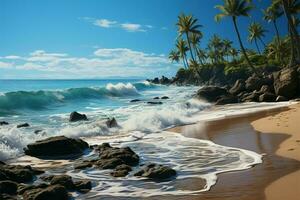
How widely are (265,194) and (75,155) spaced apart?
6.84m

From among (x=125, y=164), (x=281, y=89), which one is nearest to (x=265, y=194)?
(x=125, y=164)

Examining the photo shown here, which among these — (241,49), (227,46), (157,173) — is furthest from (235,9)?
(227,46)

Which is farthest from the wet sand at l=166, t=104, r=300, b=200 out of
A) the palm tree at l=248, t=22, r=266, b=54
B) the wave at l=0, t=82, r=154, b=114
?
the palm tree at l=248, t=22, r=266, b=54

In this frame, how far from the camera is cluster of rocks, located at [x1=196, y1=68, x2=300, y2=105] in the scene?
A: 98.7ft

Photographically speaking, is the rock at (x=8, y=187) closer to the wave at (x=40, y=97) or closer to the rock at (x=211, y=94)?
the wave at (x=40, y=97)

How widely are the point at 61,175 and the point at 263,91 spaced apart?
85.2 feet

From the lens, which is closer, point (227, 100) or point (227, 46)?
point (227, 100)

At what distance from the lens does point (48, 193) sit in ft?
25.4

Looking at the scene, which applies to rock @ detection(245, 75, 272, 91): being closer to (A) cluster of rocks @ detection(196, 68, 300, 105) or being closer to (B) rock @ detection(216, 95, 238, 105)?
(A) cluster of rocks @ detection(196, 68, 300, 105)

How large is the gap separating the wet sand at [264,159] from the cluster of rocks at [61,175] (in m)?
1.71

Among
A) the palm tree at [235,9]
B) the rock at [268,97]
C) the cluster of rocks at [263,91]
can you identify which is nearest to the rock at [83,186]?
the cluster of rocks at [263,91]

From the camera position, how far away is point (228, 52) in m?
90.7

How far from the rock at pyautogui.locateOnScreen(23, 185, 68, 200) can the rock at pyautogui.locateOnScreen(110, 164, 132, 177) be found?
193 centimetres

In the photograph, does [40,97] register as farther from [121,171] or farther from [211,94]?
[121,171]
